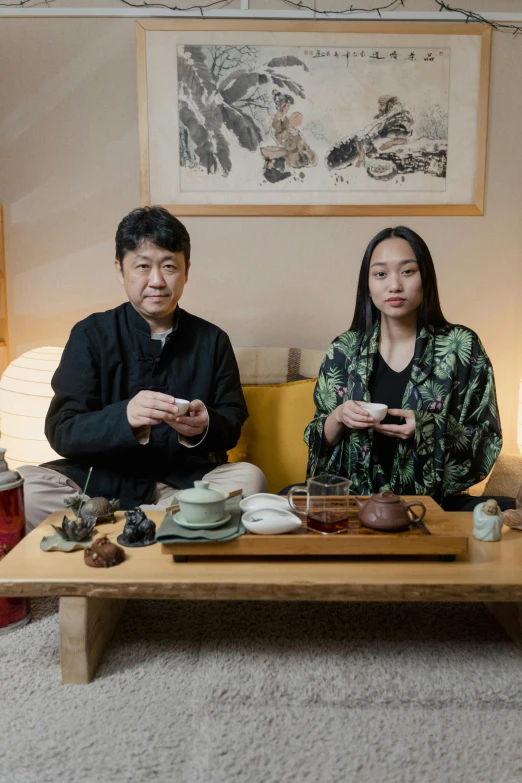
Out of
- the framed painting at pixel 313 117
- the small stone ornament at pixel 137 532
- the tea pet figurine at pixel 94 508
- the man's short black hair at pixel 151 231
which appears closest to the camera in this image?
the small stone ornament at pixel 137 532

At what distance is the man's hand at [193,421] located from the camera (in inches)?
78.4

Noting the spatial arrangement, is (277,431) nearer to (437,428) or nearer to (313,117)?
(437,428)

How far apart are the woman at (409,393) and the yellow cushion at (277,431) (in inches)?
12.4

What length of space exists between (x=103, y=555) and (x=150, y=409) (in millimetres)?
515

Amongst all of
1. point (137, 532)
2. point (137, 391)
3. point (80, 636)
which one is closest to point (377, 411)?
point (137, 532)

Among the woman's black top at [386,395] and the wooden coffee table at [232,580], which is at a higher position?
the woman's black top at [386,395]

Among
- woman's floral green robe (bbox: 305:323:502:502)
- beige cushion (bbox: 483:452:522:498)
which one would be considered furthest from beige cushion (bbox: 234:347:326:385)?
beige cushion (bbox: 483:452:522:498)

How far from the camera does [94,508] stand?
69.1 inches

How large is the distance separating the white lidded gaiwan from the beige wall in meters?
1.52

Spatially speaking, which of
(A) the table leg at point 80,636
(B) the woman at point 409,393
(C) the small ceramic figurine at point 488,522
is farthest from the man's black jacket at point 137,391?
(C) the small ceramic figurine at point 488,522

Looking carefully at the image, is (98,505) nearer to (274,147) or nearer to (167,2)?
(274,147)

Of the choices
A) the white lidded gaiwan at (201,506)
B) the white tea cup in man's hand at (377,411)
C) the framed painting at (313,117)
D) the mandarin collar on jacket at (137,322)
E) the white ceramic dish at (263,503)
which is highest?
the framed painting at (313,117)

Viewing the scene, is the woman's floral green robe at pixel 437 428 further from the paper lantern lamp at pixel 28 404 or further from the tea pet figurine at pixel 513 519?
the paper lantern lamp at pixel 28 404

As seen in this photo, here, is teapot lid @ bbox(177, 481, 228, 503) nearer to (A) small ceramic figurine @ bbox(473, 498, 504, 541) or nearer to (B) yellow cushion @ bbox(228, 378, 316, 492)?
(A) small ceramic figurine @ bbox(473, 498, 504, 541)
